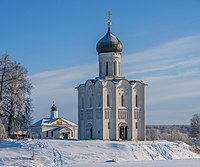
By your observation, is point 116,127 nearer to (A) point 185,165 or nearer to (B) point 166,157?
(B) point 166,157

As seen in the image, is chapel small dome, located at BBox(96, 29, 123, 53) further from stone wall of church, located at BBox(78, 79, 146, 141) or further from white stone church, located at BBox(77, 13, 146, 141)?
stone wall of church, located at BBox(78, 79, 146, 141)

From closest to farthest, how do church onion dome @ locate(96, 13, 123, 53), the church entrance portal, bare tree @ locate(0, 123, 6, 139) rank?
bare tree @ locate(0, 123, 6, 139) → the church entrance portal → church onion dome @ locate(96, 13, 123, 53)

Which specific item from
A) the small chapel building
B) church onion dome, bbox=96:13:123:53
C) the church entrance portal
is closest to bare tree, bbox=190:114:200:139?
the small chapel building

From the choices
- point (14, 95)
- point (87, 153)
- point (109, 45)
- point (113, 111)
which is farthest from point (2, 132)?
point (109, 45)

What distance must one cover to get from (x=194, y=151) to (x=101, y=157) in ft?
32.1

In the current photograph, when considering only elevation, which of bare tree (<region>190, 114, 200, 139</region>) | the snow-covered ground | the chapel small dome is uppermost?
the chapel small dome

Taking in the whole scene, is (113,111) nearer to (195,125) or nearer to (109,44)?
(109,44)

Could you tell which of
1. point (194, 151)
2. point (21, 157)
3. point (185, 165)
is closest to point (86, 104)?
point (194, 151)

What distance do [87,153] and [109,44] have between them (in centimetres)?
1214

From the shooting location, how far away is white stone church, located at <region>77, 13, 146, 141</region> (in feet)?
136

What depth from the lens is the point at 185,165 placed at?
27766 mm

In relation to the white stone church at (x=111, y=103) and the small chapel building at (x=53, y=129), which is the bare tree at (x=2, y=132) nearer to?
the white stone church at (x=111, y=103)

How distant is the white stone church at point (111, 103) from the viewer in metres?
41.5

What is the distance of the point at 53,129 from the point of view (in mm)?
51812
